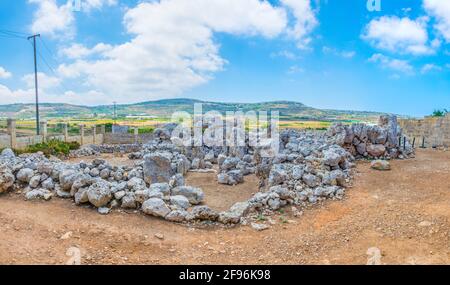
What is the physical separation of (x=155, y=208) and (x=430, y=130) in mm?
Answer: 18629

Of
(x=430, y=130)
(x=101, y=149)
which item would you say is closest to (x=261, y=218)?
(x=430, y=130)

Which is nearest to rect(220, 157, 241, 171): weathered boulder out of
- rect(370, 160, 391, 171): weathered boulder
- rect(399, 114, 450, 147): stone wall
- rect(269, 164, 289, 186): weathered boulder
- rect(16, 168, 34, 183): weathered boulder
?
rect(269, 164, 289, 186): weathered boulder

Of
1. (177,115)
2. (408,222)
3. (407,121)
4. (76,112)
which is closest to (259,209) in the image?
(408,222)

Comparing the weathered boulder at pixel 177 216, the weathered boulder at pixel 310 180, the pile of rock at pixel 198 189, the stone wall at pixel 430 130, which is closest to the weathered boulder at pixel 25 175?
the pile of rock at pixel 198 189

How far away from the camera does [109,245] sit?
651 centimetres

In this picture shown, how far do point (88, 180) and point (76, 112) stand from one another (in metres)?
88.7

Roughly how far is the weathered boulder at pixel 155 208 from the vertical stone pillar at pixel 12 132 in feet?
61.0

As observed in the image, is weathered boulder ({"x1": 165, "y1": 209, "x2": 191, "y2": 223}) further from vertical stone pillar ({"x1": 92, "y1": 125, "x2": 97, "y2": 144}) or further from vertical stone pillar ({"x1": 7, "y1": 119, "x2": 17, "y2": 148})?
vertical stone pillar ({"x1": 92, "y1": 125, "x2": 97, "y2": 144})

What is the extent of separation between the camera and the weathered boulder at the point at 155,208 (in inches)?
316

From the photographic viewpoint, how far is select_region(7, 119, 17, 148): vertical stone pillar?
883 inches

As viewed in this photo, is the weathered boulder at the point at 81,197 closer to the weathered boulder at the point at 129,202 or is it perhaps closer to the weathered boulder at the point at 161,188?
the weathered boulder at the point at 129,202

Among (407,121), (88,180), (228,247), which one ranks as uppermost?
(407,121)

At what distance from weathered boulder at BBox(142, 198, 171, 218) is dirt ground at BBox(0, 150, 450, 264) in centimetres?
19
